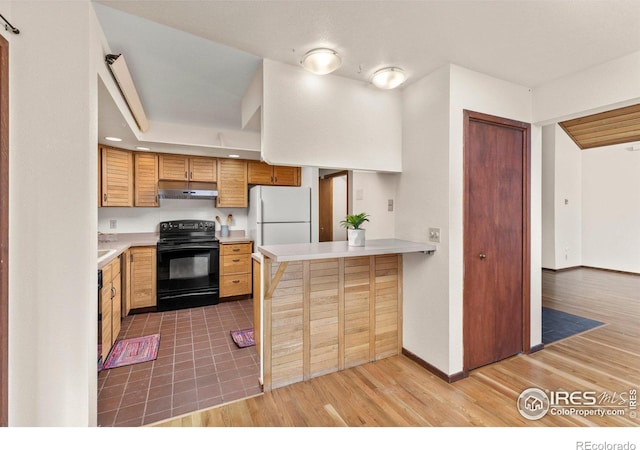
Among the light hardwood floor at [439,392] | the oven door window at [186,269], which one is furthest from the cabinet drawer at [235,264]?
the light hardwood floor at [439,392]

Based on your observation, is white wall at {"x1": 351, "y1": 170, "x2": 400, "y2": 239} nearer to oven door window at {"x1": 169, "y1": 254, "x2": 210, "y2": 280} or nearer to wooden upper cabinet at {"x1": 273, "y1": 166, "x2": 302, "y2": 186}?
wooden upper cabinet at {"x1": 273, "y1": 166, "x2": 302, "y2": 186}

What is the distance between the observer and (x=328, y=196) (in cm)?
398

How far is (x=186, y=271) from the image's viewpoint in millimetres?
3926

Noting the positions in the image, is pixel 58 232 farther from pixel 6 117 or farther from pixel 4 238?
pixel 6 117

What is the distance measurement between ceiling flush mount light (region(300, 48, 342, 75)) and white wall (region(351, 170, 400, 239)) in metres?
1.00

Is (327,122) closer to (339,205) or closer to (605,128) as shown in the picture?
(339,205)

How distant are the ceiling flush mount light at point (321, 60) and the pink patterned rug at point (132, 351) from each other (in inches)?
109

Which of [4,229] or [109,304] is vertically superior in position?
[4,229]

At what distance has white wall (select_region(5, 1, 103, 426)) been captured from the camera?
133 cm

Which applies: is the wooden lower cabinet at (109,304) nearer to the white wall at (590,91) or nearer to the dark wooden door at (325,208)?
the dark wooden door at (325,208)

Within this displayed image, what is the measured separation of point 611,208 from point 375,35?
Answer: 22.9 ft

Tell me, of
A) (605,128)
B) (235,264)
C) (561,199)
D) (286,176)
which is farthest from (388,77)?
(561,199)

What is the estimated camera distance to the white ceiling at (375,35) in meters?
1.59
